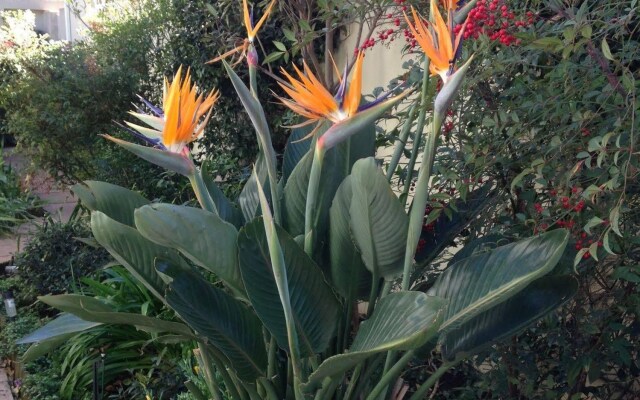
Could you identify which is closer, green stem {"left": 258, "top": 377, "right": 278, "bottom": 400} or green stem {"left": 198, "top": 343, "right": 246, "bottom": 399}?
green stem {"left": 258, "top": 377, "right": 278, "bottom": 400}

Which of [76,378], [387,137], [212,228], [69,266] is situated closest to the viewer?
[212,228]

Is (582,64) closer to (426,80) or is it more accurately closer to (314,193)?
(426,80)

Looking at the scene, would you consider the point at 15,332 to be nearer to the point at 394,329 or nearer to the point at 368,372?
the point at 368,372

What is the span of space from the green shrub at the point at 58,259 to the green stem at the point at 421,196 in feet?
12.2

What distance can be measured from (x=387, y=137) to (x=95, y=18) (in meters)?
8.05

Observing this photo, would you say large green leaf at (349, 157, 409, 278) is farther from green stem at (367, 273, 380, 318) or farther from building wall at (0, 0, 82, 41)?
building wall at (0, 0, 82, 41)

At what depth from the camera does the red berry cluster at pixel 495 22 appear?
2.26 m

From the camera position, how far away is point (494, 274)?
2.16 metres

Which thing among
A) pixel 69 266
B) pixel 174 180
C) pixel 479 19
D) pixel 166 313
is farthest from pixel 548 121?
pixel 174 180

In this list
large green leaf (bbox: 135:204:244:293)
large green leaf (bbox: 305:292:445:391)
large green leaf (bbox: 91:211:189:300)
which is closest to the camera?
large green leaf (bbox: 305:292:445:391)

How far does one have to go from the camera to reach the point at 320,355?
2.60m

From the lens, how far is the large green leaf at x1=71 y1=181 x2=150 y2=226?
271 cm

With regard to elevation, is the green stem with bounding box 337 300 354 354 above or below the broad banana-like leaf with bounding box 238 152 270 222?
below

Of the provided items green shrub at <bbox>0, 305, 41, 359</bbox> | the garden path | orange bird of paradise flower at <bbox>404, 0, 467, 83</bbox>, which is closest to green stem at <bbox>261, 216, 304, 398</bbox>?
orange bird of paradise flower at <bbox>404, 0, 467, 83</bbox>
